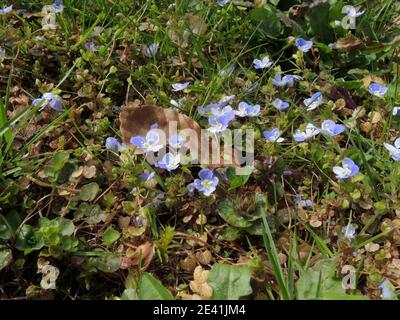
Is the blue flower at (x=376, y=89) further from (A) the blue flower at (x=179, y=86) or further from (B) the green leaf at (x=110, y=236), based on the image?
(B) the green leaf at (x=110, y=236)

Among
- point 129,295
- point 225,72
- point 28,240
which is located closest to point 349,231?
point 129,295

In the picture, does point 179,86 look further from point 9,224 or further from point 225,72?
point 9,224

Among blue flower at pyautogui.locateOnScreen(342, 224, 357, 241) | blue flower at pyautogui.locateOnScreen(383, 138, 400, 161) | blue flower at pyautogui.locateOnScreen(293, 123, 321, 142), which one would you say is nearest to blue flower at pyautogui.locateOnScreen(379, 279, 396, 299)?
blue flower at pyautogui.locateOnScreen(342, 224, 357, 241)

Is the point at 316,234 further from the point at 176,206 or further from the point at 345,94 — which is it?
the point at 345,94

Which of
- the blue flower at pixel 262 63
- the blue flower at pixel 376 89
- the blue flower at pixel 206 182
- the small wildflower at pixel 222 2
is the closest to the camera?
the blue flower at pixel 206 182

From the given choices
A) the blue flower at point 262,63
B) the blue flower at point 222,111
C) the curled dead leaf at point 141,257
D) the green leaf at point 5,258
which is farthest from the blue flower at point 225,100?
the green leaf at point 5,258
